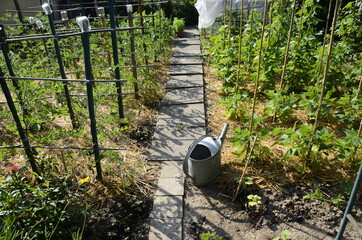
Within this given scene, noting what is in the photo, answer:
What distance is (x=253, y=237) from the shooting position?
1.88 meters

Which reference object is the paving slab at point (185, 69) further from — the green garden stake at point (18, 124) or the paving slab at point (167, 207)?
the green garden stake at point (18, 124)

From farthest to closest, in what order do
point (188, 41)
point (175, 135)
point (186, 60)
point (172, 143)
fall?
point (188, 41), point (186, 60), point (175, 135), point (172, 143)

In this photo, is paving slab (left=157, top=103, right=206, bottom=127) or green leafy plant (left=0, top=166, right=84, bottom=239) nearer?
green leafy plant (left=0, top=166, right=84, bottom=239)

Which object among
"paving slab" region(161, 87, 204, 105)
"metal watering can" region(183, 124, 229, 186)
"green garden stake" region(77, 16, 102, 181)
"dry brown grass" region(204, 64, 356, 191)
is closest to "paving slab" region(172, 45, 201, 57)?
"paving slab" region(161, 87, 204, 105)

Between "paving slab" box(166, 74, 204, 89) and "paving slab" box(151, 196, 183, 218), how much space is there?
7.89 feet

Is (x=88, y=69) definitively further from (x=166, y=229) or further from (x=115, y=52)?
(x=166, y=229)

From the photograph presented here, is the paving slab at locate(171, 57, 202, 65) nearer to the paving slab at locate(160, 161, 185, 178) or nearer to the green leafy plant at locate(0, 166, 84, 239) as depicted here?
the paving slab at locate(160, 161, 185, 178)

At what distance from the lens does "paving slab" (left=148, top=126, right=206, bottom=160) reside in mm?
2748

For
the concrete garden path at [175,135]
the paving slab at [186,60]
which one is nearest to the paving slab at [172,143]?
the concrete garden path at [175,135]

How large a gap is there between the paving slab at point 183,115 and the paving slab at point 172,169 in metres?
0.74

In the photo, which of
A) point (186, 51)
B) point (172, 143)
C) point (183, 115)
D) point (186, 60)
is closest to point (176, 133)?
point (172, 143)

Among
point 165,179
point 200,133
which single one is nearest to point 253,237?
point 165,179

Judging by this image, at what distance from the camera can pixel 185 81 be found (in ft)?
14.9

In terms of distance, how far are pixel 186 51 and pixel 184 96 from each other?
2579 mm
